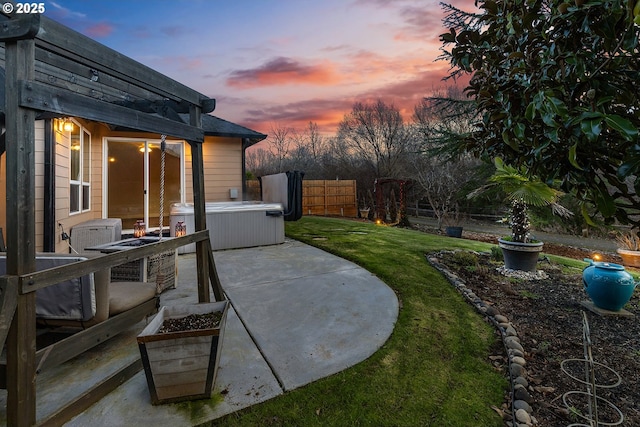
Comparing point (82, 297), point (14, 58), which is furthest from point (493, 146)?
point (82, 297)

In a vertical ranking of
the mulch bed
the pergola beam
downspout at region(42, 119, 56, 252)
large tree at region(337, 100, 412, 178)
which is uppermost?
large tree at region(337, 100, 412, 178)

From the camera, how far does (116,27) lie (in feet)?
19.4

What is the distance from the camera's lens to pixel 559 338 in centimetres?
263

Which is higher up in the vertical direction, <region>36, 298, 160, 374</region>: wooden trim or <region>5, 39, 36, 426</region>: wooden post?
<region>5, 39, 36, 426</region>: wooden post

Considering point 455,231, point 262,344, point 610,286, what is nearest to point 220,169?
point 262,344

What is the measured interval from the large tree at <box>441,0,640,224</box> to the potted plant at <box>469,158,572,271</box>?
116 inches

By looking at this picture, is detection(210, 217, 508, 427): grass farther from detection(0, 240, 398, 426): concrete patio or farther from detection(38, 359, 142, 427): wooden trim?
detection(38, 359, 142, 427): wooden trim

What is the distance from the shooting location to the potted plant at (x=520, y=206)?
4211mm

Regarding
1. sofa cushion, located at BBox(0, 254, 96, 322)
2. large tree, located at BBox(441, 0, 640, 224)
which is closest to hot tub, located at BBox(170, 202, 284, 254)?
sofa cushion, located at BBox(0, 254, 96, 322)

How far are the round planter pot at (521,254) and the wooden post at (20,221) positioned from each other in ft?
17.2

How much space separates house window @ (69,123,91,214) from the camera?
16.4 feet

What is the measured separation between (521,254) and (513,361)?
2913mm

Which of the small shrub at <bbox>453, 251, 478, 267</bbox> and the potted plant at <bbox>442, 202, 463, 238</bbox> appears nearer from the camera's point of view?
the small shrub at <bbox>453, 251, 478, 267</bbox>

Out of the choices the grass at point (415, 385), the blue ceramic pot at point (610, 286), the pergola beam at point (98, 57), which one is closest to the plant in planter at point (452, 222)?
the blue ceramic pot at point (610, 286)
